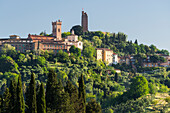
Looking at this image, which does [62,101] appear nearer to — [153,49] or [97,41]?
[97,41]

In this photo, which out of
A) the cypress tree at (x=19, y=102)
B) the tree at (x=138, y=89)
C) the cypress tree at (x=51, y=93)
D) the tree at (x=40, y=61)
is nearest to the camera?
the cypress tree at (x=19, y=102)

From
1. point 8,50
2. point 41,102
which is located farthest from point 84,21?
point 41,102

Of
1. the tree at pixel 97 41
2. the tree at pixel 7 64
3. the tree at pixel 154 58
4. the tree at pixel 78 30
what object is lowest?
the tree at pixel 7 64

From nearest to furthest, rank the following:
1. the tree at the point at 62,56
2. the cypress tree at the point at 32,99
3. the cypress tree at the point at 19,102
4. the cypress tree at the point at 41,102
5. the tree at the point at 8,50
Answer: the cypress tree at the point at 19,102
the cypress tree at the point at 32,99
the cypress tree at the point at 41,102
the tree at the point at 8,50
the tree at the point at 62,56

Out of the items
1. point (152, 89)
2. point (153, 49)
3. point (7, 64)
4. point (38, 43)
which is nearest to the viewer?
point (152, 89)

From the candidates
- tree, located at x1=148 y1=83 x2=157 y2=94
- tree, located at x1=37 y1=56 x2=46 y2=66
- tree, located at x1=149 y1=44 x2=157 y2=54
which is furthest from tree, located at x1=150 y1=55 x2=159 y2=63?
tree, located at x1=37 y1=56 x2=46 y2=66

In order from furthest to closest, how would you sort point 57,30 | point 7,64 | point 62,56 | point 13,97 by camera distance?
point 57,30 → point 62,56 → point 7,64 → point 13,97

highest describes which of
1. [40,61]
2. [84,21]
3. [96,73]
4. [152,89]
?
[84,21]

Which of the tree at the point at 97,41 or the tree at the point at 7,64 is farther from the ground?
the tree at the point at 97,41

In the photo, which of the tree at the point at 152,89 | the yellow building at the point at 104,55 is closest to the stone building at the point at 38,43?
the yellow building at the point at 104,55

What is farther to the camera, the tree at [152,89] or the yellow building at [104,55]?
the yellow building at [104,55]

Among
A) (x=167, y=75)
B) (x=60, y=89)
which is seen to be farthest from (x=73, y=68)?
(x=60, y=89)

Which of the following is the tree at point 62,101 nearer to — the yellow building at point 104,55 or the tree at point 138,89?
the tree at point 138,89

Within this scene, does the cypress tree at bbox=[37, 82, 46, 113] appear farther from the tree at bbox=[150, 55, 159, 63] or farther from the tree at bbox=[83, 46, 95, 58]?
the tree at bbox=[150, 55, 159, 63]
